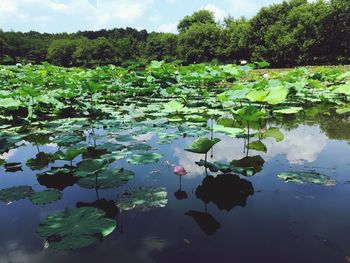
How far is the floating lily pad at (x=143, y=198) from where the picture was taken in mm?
2330

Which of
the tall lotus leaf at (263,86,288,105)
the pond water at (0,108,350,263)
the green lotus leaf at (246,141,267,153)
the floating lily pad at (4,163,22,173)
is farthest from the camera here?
the tall lotus leaf at (263,86,288,105)

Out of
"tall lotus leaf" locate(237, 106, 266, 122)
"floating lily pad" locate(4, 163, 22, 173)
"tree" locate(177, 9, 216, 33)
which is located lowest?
"floating lily pad" locate(4, 163, 22, 173)

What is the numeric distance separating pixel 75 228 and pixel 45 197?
0.67m

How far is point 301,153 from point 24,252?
287 centimetres

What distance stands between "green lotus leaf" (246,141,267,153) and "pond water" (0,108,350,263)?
0.06m

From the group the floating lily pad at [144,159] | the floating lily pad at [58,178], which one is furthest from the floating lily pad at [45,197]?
the floating lily pad at [144,159]

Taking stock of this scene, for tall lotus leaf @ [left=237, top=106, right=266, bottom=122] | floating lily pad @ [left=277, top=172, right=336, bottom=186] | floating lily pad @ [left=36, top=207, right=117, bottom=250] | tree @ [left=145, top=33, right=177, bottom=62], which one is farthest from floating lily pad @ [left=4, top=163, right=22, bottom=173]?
tree @ [left=145, top=33, right=177, bottom=62]

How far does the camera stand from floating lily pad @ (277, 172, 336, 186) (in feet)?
8.83

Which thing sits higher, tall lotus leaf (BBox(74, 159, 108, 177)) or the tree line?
the tree line

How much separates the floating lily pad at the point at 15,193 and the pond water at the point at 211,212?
0.05 m

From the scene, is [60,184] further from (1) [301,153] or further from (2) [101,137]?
(1) [301,153]

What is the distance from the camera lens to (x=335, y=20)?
69.9 feet

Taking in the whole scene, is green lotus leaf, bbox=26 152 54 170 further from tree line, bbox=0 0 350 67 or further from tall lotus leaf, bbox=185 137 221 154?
tree line, bbox=0 0 350 67

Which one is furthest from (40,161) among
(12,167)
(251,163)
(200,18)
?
(200,18)
